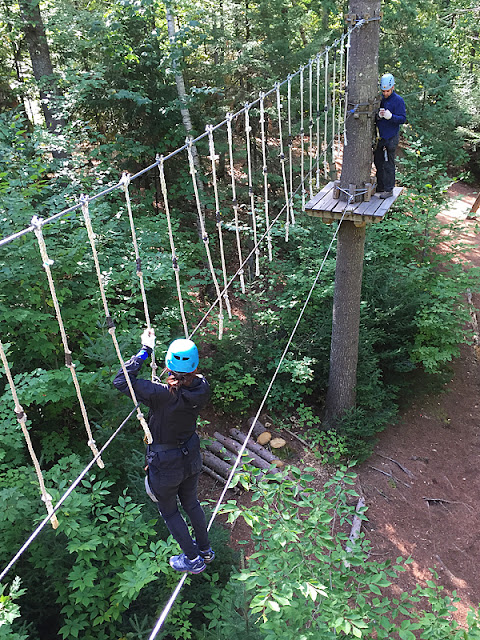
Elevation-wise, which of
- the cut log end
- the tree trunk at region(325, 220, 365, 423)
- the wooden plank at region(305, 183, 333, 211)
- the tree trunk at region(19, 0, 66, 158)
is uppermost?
the tree trunk at region(19, 0, 66, 158)

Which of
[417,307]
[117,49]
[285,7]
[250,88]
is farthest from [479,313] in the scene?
[117,49]

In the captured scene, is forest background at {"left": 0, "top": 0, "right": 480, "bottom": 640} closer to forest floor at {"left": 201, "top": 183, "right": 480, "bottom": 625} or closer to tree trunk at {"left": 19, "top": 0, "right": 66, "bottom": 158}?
tree trunk at {"left": 19, "top": 0, "right": 66, "bottom": 158}

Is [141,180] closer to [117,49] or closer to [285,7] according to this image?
[117,49]

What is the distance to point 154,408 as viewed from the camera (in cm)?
226

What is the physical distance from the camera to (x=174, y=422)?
2250 mm

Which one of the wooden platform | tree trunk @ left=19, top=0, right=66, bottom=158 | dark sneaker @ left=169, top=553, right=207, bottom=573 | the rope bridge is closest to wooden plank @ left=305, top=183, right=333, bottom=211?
the wooden platform

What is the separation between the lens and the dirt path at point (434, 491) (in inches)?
207

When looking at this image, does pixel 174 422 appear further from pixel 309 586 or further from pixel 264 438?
pixel 264 438

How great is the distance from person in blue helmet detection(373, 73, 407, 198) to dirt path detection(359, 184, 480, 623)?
3.50m

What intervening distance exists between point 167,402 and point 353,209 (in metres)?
3.13

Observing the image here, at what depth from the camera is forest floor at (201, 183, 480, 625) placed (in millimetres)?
5211

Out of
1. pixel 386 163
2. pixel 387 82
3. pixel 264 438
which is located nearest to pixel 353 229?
pixel 386 163

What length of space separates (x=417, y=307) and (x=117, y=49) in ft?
18.0

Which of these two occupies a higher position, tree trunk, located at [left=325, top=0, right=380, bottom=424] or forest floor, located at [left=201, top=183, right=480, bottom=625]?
tree trunk, located at [left=325, top=0, right=380, bottom=424]
